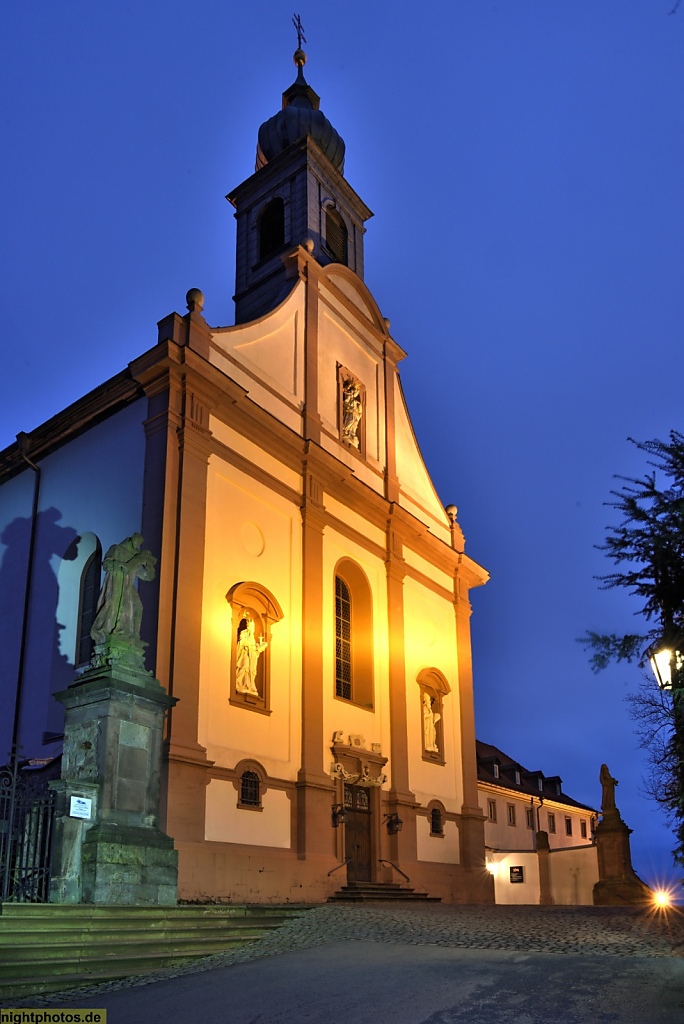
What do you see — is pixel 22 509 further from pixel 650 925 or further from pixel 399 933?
pixel 650 925

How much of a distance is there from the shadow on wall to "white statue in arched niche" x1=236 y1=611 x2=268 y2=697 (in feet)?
10.8

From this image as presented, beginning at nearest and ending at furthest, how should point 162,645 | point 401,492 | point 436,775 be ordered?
1. point 162,645
2. point 436,775
3. point 401,492

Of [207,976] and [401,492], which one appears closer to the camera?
[207,976]

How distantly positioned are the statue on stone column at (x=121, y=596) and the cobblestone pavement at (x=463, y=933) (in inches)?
172

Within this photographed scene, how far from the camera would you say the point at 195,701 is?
16.6 meters

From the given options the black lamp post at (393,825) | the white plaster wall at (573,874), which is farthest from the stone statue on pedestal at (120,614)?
the white plaster wall at (573,874)

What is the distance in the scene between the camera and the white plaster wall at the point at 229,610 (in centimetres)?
1731

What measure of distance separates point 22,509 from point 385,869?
11080 mm

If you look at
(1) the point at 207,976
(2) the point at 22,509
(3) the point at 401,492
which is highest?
(3) the point at 401,492

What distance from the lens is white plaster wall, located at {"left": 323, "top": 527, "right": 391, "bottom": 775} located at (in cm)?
2056

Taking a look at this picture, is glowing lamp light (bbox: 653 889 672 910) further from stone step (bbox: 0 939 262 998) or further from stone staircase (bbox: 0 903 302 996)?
stone step (bbox: 0 939 262 998)

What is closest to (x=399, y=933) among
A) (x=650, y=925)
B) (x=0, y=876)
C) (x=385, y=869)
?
(x=650, y=925)

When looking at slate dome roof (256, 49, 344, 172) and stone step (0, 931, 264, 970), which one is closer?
stone step (0, 931, 264, 970)

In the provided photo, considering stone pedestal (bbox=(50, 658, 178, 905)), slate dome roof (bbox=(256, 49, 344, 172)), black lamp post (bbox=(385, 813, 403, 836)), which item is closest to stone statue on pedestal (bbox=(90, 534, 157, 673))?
stone pedestal (bbox=(50, 658, 178, 905))
